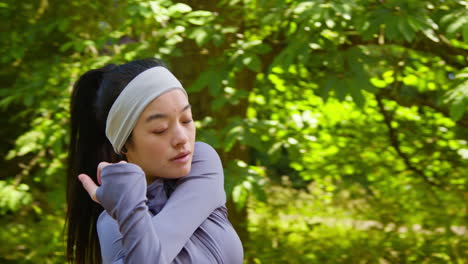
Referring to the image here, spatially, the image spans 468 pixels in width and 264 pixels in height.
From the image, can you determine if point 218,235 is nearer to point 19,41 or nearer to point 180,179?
point 180,179

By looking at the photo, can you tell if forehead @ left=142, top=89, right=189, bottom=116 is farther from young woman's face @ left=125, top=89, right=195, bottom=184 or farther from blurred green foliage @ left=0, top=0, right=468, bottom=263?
blurred green foliage @ left=0, top=0, right=468, bottom=263

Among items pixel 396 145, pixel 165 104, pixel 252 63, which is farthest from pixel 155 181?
pixel 396 145

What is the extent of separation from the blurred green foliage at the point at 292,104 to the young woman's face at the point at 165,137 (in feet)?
5.04

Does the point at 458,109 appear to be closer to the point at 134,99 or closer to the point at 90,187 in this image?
the point at 134,99

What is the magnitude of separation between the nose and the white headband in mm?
95

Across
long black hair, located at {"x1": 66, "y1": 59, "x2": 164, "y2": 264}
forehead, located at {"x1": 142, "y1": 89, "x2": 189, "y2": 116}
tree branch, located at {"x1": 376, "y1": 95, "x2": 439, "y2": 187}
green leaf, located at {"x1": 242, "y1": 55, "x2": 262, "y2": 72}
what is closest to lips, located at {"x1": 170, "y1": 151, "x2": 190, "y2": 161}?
forehead, located at {"x1": 142, "y1": 89, "x2": 189, "y2": 116}

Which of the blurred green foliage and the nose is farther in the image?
the blurred green foliage

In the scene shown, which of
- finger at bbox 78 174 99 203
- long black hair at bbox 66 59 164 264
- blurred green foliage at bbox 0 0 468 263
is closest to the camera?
finger at bbox 78 174 99 203

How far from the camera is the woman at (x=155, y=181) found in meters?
1.32

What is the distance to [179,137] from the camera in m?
1.43

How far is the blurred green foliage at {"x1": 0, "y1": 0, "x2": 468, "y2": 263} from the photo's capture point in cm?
319

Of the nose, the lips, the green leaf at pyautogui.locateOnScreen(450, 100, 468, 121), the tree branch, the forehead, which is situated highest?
the forehead

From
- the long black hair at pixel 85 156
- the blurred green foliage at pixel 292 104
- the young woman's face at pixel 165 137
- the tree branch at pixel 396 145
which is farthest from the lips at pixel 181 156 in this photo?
the tree branch at pixel 396 145

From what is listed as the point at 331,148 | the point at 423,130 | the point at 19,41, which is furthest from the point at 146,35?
the point at 423,130
